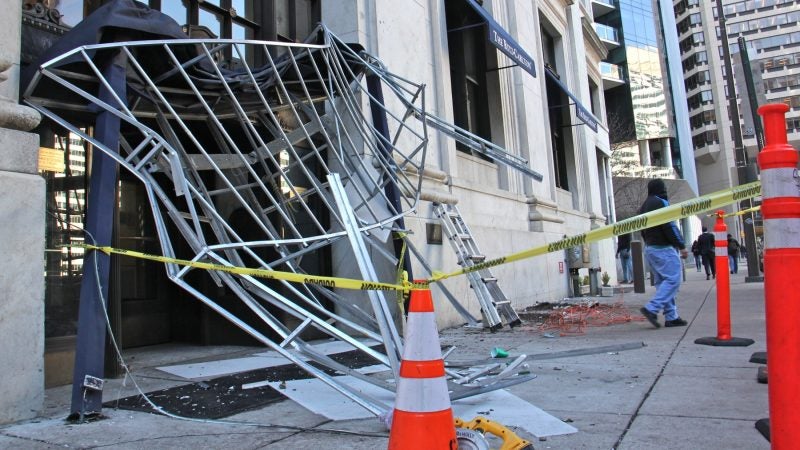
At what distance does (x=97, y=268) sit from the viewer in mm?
3889

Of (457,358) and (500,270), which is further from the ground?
(500,270)

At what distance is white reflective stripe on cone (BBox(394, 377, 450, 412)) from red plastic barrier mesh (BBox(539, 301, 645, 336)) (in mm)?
5517

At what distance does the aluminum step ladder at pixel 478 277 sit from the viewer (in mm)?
7635

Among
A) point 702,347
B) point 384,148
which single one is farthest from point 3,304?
point 702,347

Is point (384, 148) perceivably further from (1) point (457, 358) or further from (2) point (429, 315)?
(2) point (429, 315)

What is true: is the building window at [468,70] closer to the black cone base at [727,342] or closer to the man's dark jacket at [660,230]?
the man's dark jacket at [660,230]

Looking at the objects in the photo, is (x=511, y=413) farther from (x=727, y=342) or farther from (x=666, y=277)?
(x=666, y=277)

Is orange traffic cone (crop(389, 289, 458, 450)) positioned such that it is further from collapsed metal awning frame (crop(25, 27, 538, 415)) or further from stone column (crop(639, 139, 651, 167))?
stone column (crop(639, 139, 651, 167))

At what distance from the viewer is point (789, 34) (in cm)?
9044

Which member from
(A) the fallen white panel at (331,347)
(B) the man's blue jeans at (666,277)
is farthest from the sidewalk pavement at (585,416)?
(B) the man's blue jeans at (666,277)

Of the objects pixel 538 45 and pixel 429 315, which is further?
pixel 538 45

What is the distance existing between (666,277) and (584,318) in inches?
78.6

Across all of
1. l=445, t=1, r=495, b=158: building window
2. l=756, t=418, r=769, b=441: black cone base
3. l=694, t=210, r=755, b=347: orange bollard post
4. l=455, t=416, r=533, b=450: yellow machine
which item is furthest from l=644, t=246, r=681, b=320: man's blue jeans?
l=455, t=416, r=533, b=450: yellow machine

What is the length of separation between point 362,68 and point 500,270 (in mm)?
5087
